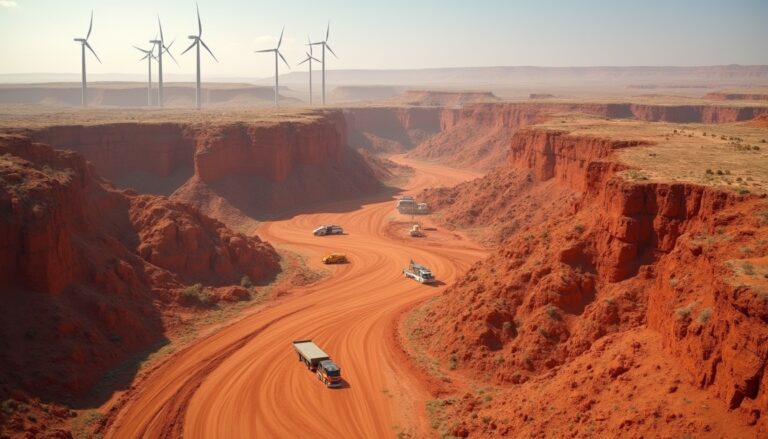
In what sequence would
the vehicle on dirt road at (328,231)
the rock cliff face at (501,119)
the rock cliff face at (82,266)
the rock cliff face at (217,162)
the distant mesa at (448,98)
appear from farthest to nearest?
the distant mesa at (448,98)
the rock cliff face at (501,119)
the rock cliff face at (217,162)
the vehicle on dirt road at (328,231)
the rock cliff face at (82,266)

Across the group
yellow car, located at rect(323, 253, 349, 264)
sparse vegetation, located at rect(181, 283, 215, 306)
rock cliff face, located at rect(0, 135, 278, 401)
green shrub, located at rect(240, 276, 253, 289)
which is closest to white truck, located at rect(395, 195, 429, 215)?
yellow car, located at rect(323, 253, 349, 264)

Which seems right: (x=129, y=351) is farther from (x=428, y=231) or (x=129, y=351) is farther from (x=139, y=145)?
(x=139, y=145)

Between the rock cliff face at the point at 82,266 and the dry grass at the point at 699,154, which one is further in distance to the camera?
the rock cliff face at the point at 82,266

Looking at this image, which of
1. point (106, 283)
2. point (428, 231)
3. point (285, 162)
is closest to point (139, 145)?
point (285, 162)

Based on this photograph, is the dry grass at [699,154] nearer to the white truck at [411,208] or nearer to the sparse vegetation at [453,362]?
the sparse vegetation at [453,362]

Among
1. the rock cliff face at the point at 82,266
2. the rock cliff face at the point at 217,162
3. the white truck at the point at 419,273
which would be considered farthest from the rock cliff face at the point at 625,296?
the rock cliff face at the point at 217,162
